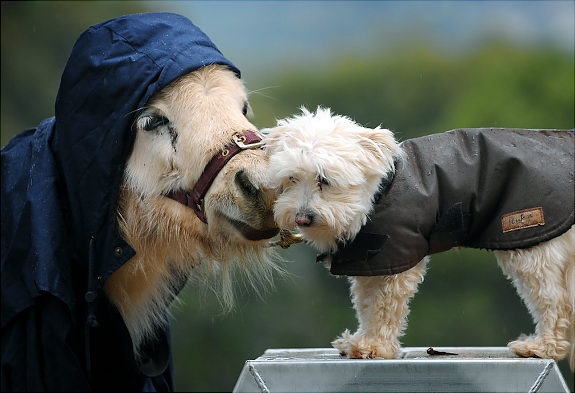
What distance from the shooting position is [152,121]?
2.82 metres

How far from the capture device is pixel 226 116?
2.78 meters

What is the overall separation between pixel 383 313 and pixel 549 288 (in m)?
0.41

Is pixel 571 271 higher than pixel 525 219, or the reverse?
pixel 525 219

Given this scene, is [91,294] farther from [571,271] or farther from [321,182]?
[571,271]

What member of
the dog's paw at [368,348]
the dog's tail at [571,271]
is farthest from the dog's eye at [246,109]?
the dog's tail at [571,271]

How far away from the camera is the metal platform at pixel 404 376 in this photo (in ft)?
7.14

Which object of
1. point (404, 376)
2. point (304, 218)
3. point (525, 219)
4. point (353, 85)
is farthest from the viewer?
point (353, 85)

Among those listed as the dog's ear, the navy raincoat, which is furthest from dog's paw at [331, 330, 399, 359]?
the navy raincoat

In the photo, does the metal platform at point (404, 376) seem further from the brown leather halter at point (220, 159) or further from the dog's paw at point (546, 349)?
the brown leather halter at point (220, 159)

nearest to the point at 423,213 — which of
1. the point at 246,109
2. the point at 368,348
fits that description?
the point at 368,348

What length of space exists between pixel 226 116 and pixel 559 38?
13.6 ft

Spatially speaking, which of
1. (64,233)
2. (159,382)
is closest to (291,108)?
(159,382)

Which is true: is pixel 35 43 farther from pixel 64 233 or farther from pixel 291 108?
pixel 64 233

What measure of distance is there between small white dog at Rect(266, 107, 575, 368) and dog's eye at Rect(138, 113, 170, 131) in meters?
0.43
